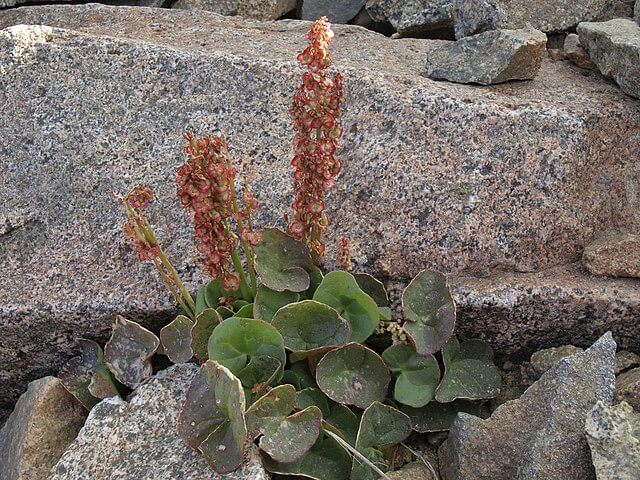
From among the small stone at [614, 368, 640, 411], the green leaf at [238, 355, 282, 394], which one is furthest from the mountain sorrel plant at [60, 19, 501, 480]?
the small stone at [614, 368, 640, 411]

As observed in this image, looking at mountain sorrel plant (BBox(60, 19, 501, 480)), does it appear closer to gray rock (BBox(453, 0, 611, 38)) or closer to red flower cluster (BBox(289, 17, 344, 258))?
red flower cluster (BBox(289, 17, 344, 258))

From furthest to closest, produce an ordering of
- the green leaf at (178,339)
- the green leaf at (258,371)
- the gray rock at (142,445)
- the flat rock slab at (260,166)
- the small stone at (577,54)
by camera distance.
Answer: the small stone at (577,54), the flat rock slab at (260,166), the green leaf at (178,339), the green leaf at (258,371), the gray rock at (142,445)

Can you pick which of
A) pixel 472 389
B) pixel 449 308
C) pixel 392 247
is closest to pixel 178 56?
pixel 392 247

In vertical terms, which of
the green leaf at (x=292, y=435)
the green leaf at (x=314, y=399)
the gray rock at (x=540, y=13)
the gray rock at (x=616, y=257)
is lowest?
the green leaf at (x=314, y=399)

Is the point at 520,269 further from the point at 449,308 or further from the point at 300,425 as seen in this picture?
the point at 300,425

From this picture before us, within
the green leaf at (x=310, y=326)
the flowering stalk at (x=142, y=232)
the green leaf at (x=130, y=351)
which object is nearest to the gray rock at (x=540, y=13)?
the green leaf at (x=310, y=326)

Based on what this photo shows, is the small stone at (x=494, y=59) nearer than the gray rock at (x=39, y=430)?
No

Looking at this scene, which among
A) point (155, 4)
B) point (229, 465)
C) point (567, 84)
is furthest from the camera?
point (155, 4)

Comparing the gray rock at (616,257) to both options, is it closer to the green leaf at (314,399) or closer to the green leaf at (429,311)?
the green leaf at (429,311)
